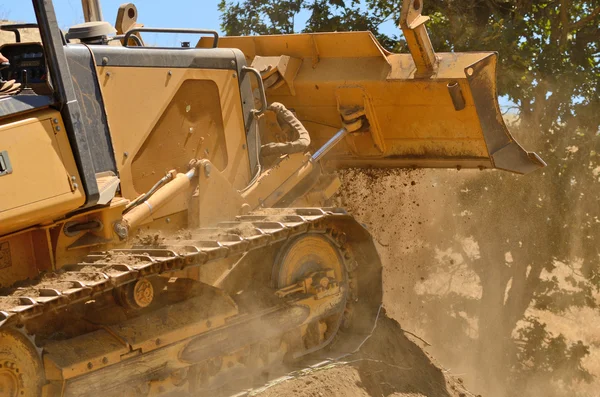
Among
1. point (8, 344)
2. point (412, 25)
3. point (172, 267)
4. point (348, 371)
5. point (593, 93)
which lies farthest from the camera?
point (593, 93)

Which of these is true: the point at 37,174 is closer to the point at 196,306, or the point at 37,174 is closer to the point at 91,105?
the point at 91,105

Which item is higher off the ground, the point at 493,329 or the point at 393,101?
the point at 393,101

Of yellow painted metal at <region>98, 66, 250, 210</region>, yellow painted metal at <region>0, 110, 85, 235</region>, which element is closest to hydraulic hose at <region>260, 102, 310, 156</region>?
yellow painted metal at <region>98, 66, 250, 210</region>

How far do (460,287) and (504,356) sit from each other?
1833 mm

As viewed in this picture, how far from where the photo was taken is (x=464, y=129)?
785cm

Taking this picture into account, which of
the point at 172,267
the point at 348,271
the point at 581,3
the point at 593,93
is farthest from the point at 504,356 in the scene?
the point at 172,267

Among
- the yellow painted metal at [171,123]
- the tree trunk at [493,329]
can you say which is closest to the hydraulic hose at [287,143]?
the yellow painted metal at [171,123]

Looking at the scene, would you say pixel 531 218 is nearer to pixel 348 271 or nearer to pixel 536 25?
pixel 536 25

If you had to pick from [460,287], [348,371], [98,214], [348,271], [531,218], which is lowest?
[460,287]

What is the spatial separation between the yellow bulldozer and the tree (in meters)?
3.19

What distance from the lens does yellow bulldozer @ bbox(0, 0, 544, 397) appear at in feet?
17.0

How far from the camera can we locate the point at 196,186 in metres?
6.45

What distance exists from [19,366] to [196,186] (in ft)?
6.01

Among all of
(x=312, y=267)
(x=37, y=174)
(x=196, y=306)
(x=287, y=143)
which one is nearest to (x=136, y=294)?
(x=196, y=306)
